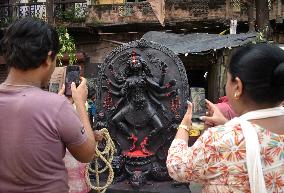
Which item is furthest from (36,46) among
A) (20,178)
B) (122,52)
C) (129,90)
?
(122,52)

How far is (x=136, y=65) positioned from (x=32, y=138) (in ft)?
9.58

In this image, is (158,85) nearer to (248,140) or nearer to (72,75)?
(72,75)

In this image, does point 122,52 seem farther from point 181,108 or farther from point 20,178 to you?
point 20,178

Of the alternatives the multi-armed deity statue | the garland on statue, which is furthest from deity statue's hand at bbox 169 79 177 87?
the garland on statue

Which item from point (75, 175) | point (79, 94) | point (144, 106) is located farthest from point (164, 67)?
point (79, 94)

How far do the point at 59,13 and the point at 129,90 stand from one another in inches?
505

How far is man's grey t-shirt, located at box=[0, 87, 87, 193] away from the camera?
5.82 ft

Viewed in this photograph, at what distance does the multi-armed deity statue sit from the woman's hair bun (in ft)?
9.28

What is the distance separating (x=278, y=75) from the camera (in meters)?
Answer: 1.74

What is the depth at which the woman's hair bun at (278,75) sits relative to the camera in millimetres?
1736

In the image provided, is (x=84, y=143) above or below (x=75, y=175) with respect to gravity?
above

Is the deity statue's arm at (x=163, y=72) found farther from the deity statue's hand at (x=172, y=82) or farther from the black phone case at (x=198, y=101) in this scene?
the black phone case at (x=198, y=101)

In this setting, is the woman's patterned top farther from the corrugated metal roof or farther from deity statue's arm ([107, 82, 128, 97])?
the corrugated metal roof

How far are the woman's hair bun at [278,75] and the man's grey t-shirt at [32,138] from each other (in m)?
0.88
